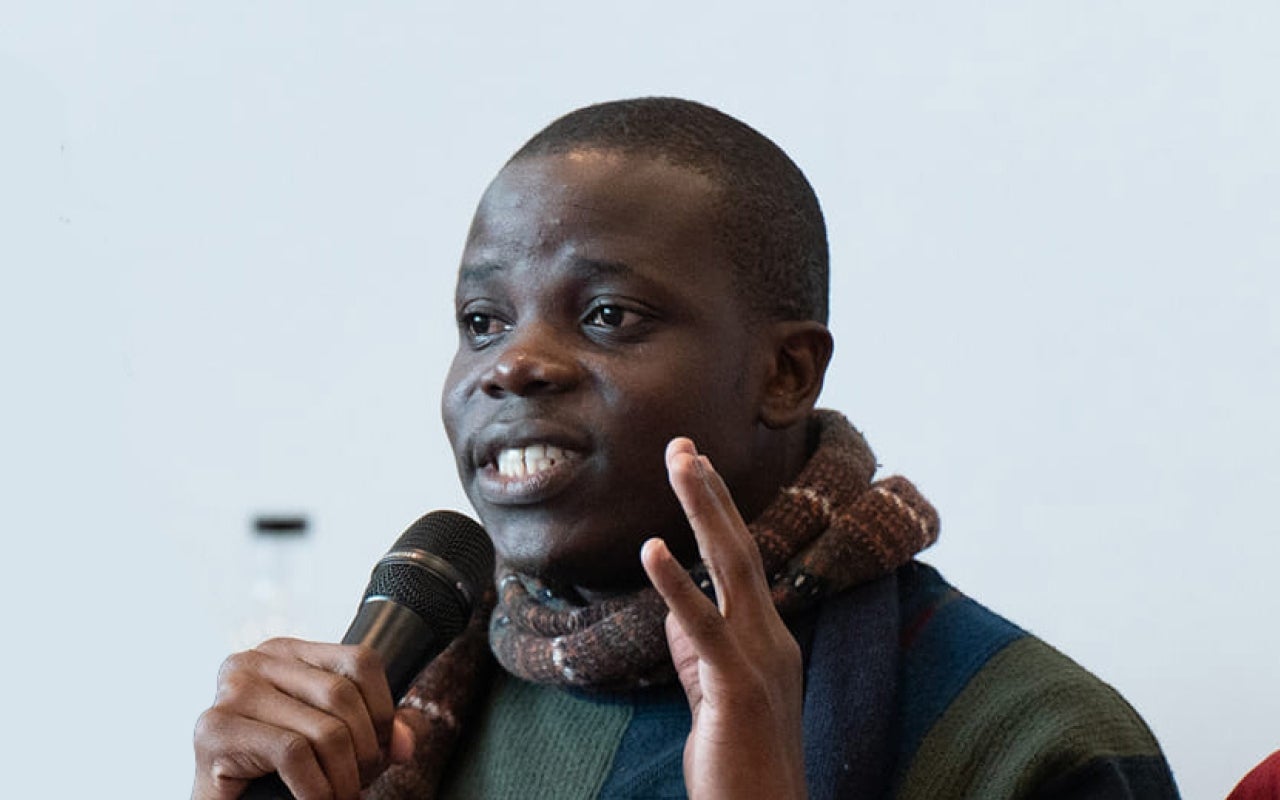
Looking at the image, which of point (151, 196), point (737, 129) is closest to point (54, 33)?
point (151, 196)

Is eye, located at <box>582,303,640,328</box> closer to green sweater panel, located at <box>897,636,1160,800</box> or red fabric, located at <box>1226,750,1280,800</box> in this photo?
green sweater panel, located at <box>897,636,1160,800</box>

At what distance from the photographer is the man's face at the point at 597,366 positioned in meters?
1.26

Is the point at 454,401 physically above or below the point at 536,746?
above

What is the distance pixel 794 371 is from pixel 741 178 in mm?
152

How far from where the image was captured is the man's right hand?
3.61 ft

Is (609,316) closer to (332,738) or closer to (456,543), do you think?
(456,543)

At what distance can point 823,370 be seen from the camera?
138 centimetres

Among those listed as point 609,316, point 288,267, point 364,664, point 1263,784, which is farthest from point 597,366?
point 288,267

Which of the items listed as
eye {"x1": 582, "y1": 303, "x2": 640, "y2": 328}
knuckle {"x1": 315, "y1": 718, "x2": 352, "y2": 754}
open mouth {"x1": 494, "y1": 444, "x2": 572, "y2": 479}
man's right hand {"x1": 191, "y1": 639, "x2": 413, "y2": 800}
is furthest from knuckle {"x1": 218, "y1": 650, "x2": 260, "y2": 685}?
eye {"x1": 582, "y1": 303, "x2": 640, "y2": 328}

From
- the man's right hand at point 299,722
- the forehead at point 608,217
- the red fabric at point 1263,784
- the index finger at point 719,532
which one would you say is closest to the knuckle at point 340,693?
the man's right hand at point 299,722

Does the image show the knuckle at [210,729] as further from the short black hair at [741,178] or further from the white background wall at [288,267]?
the white background wall at [288,267]

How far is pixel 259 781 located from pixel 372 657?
0.37 ft

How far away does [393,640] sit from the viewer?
1182 mm

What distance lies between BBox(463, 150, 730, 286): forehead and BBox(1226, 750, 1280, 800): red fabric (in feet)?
1.87
